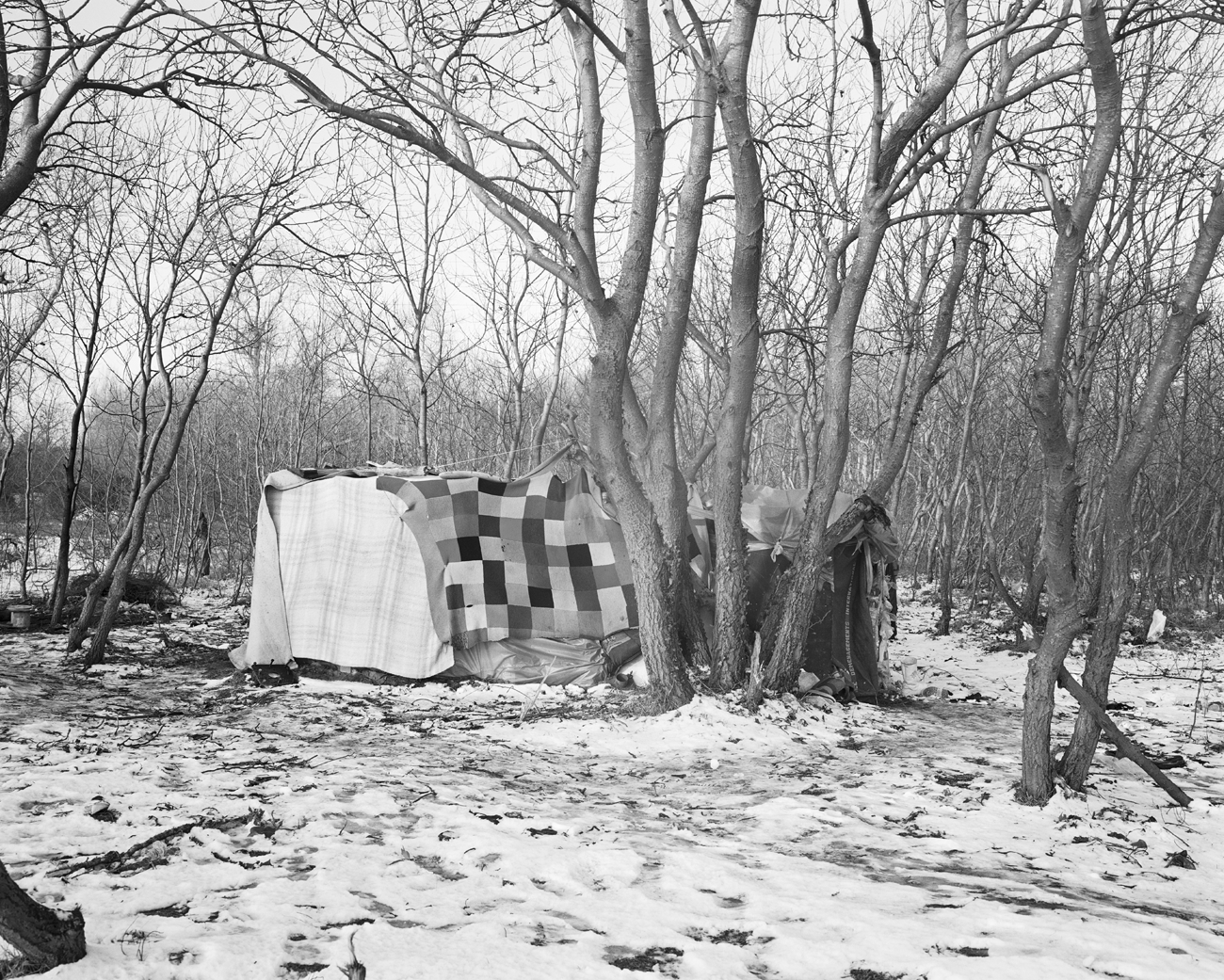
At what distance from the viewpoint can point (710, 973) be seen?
91.0 inches

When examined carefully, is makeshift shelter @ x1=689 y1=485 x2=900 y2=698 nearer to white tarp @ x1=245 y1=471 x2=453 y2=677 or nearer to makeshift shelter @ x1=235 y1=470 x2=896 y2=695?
makeshift shelter @ x1=235 y1=470 x2=896 y2=695

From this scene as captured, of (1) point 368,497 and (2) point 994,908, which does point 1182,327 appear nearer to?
(2) point 994,908

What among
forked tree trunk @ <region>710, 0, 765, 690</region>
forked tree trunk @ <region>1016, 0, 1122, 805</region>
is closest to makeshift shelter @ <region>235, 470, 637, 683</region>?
forked tree trunk @ <region>710, 0, 765, 690</region>

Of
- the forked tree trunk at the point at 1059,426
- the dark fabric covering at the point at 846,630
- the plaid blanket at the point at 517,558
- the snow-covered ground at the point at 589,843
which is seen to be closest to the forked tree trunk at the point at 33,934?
the snow-covered ground at the point at 589,843

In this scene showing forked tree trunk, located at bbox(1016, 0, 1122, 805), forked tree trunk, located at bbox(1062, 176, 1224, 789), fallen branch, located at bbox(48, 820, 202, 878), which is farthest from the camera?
Answer: forked tree trunk, located at bbox(1062, 176, 1224, 789)

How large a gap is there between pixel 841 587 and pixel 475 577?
2.86 m

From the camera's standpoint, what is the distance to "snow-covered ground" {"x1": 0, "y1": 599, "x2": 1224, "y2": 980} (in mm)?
2361

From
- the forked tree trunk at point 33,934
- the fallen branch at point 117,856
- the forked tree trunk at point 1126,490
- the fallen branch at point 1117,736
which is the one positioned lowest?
the fallen branch at point 117,856

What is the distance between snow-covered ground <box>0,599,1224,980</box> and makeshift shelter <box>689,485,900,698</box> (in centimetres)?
57

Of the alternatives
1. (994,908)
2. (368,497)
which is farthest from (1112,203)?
(994,908)

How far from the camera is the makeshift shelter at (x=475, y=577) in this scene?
22.8 feet

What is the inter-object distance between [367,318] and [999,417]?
418 inches

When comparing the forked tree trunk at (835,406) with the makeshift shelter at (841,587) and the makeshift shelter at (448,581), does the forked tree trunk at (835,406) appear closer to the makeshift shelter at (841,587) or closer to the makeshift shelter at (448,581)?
the makeshift shelter at (841,587)

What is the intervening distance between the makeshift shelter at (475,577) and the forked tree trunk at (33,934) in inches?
189
